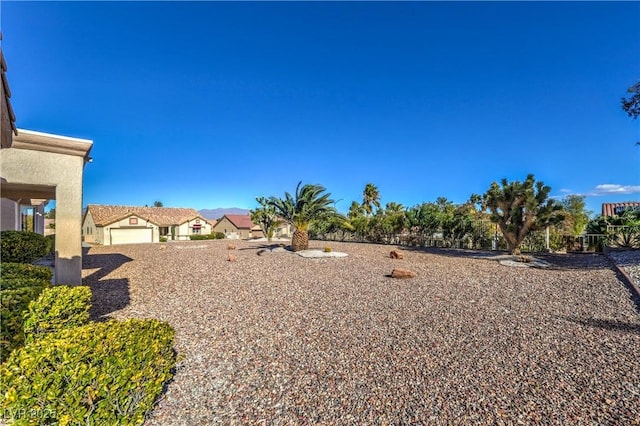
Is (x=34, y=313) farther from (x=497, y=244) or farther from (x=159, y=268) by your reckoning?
(x=497, y=244)

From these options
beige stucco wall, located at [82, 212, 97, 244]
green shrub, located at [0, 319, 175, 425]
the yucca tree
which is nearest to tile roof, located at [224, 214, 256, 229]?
beige stucco wall, located at [82, 212, 97, 244]

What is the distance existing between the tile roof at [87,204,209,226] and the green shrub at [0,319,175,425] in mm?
36599

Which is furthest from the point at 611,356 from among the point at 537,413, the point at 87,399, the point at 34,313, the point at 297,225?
the point at 297,225

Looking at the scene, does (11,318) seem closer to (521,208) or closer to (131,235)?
(521,208)

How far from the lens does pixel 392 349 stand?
14.8ft

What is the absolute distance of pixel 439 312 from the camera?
20.5 ft

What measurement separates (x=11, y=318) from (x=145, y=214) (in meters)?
40.2

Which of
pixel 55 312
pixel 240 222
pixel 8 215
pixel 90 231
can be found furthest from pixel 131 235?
pixel 55 312

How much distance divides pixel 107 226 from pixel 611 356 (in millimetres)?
39443

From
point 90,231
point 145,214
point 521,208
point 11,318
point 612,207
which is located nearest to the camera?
point 11,318

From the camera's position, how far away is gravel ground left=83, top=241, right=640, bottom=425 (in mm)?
3152

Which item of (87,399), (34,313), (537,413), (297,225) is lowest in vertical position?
(537,413)

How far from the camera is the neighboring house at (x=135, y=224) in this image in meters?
33.4

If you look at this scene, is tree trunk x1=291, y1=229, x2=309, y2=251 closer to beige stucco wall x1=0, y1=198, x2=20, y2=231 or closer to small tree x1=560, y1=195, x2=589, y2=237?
beige stucco wall x1=0, y1=198, x2=20, y2=231
